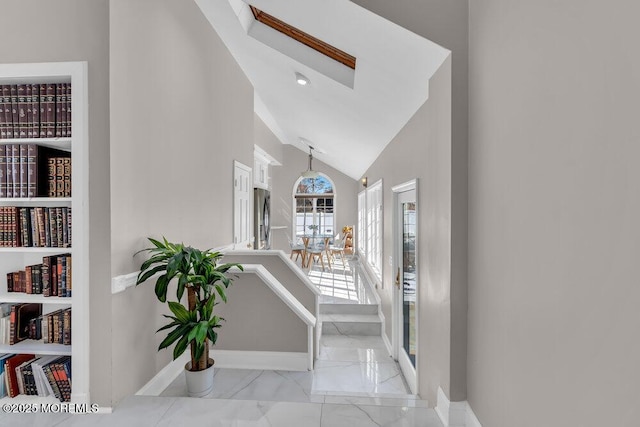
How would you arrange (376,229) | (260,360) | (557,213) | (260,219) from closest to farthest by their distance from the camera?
1. (557,213)
2. (260,360)
3. (376,229)
4. (260,219)

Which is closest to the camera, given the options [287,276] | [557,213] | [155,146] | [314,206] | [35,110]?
[557,213]

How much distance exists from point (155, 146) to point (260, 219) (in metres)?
3.68

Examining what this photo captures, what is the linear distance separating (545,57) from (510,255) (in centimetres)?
75

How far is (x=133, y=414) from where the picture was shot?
193cm

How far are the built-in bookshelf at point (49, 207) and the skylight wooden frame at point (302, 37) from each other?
6.13ft

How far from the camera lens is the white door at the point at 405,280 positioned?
134 inches

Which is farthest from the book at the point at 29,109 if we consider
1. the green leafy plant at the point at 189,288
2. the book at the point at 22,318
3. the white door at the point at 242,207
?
the white door at the point at 242,207

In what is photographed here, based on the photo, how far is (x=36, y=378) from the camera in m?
2.02

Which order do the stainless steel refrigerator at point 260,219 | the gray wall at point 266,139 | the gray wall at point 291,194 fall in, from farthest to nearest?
the gray wall at point 291,194 → the gray wall at point 266,139 → the stainless steel refrigerator at point 260,219

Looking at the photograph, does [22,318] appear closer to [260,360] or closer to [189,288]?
[189,288]

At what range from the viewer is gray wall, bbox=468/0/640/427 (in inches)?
34.9

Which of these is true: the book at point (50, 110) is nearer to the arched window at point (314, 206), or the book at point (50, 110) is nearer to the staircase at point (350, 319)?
the staircase at point (350, 319)

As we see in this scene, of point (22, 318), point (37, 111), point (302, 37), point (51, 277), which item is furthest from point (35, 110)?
point (302, 37)

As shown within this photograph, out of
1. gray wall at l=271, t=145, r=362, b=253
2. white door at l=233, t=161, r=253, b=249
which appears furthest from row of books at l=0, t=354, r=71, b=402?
gray wall at l=271, t=145, r=362, b=253
